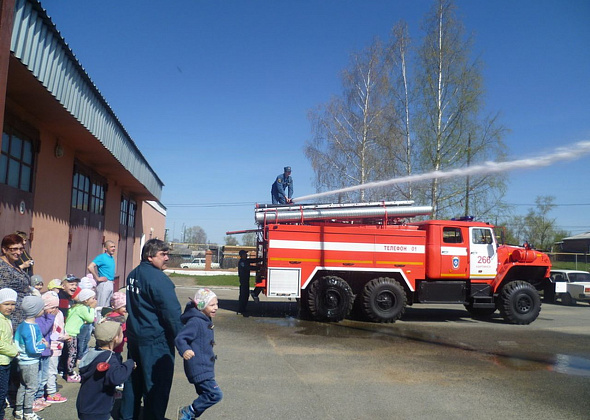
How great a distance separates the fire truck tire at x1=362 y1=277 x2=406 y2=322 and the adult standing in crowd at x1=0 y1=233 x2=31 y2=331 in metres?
7.84

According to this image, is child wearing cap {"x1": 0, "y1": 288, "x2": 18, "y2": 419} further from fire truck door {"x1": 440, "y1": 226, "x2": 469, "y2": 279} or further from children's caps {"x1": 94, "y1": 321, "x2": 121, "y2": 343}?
fire truck door {"x1": 440, "y1": 226, "x2": 469, "y2": 279}

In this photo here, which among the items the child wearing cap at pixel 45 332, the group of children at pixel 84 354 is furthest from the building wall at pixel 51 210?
the child wearing cap at pixel 45 332

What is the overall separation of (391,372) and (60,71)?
20.8 feet

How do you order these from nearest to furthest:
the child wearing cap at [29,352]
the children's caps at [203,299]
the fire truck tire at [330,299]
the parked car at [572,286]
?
the children's caps at [203,299], the child wearing cap at [29,352], the fire truck tire at [330,299], the parked car at [572,286]

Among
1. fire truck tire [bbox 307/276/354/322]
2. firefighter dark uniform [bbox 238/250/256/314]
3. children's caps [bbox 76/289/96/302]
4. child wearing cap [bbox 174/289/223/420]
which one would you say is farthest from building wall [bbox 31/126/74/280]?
fire truck tire [bbox 307/276/354/322]

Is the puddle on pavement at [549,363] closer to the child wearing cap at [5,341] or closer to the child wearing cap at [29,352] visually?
the child wearing cap at [29,352]

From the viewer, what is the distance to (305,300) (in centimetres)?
1123

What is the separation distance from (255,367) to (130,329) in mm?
3169

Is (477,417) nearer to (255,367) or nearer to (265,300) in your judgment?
(255,367)

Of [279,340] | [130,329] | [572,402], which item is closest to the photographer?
[130,329]

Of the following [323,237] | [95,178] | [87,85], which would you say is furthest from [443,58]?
[87,85]

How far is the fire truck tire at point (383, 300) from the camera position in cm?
1096

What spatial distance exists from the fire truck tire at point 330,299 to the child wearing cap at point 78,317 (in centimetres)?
605

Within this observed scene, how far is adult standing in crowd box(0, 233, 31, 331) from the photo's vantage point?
4.40 m
